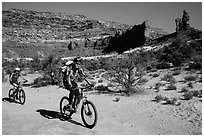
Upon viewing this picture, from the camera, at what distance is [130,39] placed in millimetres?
64875

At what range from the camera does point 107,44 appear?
79.9 m

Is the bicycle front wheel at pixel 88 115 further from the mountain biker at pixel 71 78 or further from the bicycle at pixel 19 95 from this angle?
the bicycle at pixel 19 95

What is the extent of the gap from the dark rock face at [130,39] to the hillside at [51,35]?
459 centimetres

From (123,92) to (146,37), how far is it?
49.0 meters

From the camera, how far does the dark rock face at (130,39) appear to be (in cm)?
5981

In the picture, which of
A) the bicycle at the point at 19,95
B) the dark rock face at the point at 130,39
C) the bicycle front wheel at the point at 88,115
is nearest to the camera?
the bicycle front wheel at the point at 88,115

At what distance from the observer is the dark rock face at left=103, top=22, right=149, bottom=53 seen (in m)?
59.8

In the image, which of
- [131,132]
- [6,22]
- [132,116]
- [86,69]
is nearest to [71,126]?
[131,132]

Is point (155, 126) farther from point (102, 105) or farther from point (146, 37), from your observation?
point (146, 37)

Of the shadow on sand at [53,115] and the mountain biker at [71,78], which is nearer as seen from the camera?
the mountain biker at [71,78]

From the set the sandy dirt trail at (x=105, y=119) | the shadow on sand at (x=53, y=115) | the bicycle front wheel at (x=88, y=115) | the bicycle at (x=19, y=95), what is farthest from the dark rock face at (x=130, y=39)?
the bicycle front wheel at (x=88, y=115)

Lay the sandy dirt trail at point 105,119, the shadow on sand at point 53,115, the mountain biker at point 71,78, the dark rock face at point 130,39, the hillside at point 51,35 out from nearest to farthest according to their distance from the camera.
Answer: the sandy dirt trail at point 105,119
the mountain biker at point 71,78
the shadow on sand at point 53,115
the dark rock face at point 130,39
the hillside at point 51,35

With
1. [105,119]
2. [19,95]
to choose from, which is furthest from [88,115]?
[19,95]

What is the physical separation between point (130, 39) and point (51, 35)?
2655 inches
